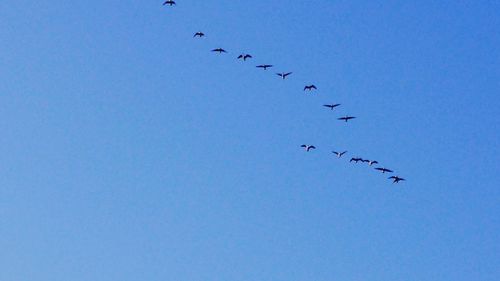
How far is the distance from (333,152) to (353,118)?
269 inches

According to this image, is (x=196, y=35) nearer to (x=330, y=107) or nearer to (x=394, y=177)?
(x=330, y=107)

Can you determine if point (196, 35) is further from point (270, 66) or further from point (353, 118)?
point (353, 118)

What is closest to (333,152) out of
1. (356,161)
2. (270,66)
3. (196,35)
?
(356,161)

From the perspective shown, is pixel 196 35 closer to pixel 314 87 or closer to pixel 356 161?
pixel 314 87

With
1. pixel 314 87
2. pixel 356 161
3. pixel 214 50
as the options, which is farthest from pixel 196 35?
pixel 356 161

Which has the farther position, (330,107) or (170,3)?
(330,107)

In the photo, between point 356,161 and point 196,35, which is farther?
point 356,161

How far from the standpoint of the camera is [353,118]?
195m

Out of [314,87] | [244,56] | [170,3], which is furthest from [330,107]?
[170,3]

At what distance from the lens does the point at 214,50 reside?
187000mm

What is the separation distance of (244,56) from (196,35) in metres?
8.60

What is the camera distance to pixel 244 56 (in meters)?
185

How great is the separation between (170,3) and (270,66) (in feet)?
72.8

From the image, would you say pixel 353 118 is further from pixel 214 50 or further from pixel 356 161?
pixel 214 50
